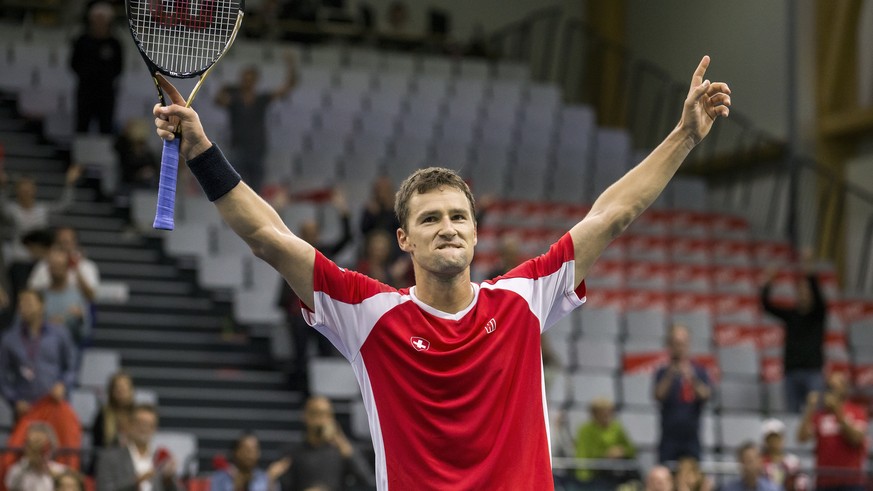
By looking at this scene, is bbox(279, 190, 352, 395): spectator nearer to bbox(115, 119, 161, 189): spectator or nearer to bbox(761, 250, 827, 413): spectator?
bbox(115, 119, 161, 189): spectator

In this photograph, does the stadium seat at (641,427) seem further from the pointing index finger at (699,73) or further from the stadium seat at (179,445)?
the pointing index finger at (699,73)

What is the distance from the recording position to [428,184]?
4.13 meters

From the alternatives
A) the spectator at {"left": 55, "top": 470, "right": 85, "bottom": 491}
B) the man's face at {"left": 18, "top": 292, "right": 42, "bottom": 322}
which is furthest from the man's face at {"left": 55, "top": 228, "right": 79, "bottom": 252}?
the spectator at {"left": 55, "top": 470, "right": 85, "bottom": 491}

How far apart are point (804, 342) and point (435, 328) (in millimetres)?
10125

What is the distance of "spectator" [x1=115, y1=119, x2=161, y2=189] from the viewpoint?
13.9m

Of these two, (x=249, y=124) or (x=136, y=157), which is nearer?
(x=136, y=157)

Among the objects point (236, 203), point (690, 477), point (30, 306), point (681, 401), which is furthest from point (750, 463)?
point (236, 203)

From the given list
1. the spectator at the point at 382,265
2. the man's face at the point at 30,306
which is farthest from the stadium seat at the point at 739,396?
the man's face at the point at 30,306

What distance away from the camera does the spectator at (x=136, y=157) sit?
13.9 metres

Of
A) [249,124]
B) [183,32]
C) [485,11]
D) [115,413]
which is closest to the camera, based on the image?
[183,32]

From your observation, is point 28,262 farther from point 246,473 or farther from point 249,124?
point 249,124

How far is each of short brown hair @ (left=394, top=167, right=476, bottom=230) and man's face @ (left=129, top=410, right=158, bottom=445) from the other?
5692 mm

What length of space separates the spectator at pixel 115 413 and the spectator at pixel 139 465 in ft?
0.91

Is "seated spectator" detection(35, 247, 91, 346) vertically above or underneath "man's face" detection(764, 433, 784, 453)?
above
